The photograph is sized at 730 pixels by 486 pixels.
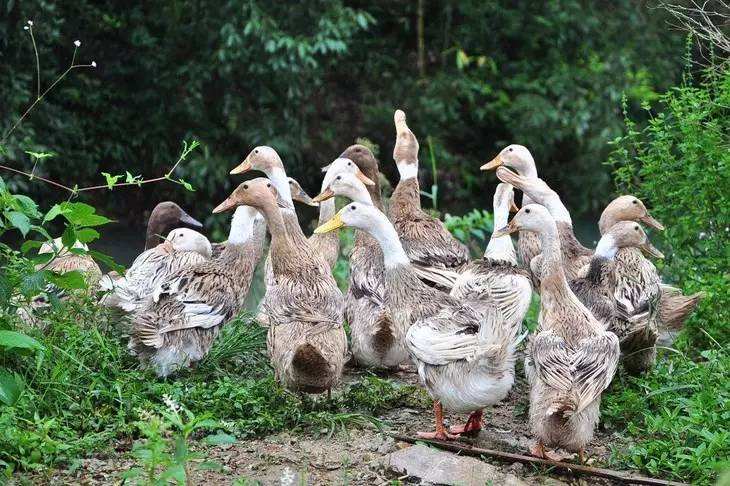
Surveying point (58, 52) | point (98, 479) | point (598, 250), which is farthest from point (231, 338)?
point (58, 52)

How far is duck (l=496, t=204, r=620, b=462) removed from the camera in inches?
193

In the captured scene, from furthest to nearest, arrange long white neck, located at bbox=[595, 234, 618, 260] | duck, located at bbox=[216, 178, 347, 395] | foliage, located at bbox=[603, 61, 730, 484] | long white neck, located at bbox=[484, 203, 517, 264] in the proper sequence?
long white neck, located at bbox=[484, 203, 517, 264]
long white neck, located at bbox=[595, 234, 618, 260]
duck, located at bbox=[216, 178, 347, 395]
foliage, located at bbox=[603, 61, 730, 484]

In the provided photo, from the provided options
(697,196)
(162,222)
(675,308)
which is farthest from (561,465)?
Answer: (162,222)

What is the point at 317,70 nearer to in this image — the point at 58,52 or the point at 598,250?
the point at 58,52

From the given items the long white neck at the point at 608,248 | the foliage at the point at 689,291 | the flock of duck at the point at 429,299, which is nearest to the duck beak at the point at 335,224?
the flock of duck at the point at 429,299

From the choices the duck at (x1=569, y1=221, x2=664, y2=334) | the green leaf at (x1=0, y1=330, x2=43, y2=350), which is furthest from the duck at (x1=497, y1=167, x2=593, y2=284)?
the green leaf at (x1=0, y1=330, x2=43, y2=350)

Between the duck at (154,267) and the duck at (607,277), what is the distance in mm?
2446

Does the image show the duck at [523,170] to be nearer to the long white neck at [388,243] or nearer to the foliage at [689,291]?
the foliage at [689,291]

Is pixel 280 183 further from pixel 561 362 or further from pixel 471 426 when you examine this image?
pixel 561 362

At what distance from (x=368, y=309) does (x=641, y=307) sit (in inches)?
64.0

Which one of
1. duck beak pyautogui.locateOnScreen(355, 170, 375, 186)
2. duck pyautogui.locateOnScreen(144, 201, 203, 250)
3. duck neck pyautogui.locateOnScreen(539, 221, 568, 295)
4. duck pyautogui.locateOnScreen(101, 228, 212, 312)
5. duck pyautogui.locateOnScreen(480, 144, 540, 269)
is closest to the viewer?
duck neck pyautogui.locateOnScreen(539, 221, 568, 295)

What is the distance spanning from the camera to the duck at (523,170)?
711cm

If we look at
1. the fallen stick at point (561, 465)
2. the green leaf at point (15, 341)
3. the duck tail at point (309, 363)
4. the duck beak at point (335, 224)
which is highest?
the duck beak at point (335, 224)

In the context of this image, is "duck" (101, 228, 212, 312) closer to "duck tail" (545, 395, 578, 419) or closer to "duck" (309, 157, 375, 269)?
"duck" (309, 157, 375, 269)
